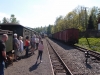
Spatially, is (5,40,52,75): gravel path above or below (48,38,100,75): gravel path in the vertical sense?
above

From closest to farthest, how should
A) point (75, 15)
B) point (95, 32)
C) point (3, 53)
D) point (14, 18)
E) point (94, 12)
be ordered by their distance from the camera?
point (3, 53), point (95, 32), point (75, 15), point (94, 12), point (14, 18)

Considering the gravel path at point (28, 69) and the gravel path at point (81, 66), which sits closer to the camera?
the gravel path at point (28, 69)

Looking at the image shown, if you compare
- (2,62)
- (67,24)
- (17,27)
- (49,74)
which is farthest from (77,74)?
(67,24)

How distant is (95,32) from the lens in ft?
172

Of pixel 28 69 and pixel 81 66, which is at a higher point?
pixel 28 69

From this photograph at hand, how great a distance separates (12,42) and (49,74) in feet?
13.8

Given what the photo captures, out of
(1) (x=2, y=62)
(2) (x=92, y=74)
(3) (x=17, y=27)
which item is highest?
(3) (x=17, y=27)

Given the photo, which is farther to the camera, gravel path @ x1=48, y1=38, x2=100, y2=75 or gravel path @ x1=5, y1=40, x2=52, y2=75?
gravel path @ x1=48, y1=38, x2=100, y2=75

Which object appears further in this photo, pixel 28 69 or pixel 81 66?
pixel 81 66

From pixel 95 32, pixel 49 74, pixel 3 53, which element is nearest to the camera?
pixel 3 53

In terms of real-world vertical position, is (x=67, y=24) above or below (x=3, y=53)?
above

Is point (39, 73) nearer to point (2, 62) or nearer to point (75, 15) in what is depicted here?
point (2, 62)

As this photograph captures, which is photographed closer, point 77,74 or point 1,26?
point 77,74

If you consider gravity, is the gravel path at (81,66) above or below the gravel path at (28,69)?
below
